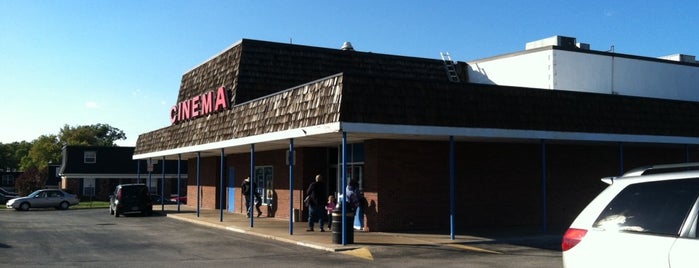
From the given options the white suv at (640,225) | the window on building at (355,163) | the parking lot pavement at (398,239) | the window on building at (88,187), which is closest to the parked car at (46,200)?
the window on building at (88,187)

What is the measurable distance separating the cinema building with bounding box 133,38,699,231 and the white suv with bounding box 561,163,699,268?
9689 millimetres

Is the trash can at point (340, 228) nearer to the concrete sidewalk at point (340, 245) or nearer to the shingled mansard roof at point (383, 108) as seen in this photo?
the concrete sidewalk at point (340, 245)

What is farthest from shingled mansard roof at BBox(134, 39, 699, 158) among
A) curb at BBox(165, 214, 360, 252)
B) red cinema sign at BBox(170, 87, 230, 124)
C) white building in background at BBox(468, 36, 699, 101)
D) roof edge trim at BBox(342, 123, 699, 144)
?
white building in background at BBox(468, 36, 699, 101)

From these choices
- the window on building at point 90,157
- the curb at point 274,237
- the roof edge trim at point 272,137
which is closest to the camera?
the curb at point 274,237

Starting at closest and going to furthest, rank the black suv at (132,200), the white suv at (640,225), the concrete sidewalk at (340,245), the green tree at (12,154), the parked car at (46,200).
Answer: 1. the white suv at (640,225)
2. the concrete sidewalk at (340,245)
3. the black suv at (132,200)
4. the parked car at (46,200)
5. the green tree at (12,154)

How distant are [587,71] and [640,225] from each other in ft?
70.4

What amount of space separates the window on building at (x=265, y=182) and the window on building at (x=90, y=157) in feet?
119

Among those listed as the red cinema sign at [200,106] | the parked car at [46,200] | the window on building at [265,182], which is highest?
the red cinema sign at [200,106]

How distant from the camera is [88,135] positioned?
102938mm

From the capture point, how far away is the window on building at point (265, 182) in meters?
23.9

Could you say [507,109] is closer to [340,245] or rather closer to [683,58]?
[340,245]

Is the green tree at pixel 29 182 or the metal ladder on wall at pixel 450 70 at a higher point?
the metal ladder on wall at pixel 450 70

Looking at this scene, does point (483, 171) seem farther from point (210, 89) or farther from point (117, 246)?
point (210, 89)

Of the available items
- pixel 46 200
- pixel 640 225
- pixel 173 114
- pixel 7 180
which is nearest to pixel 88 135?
pixel 7 180
